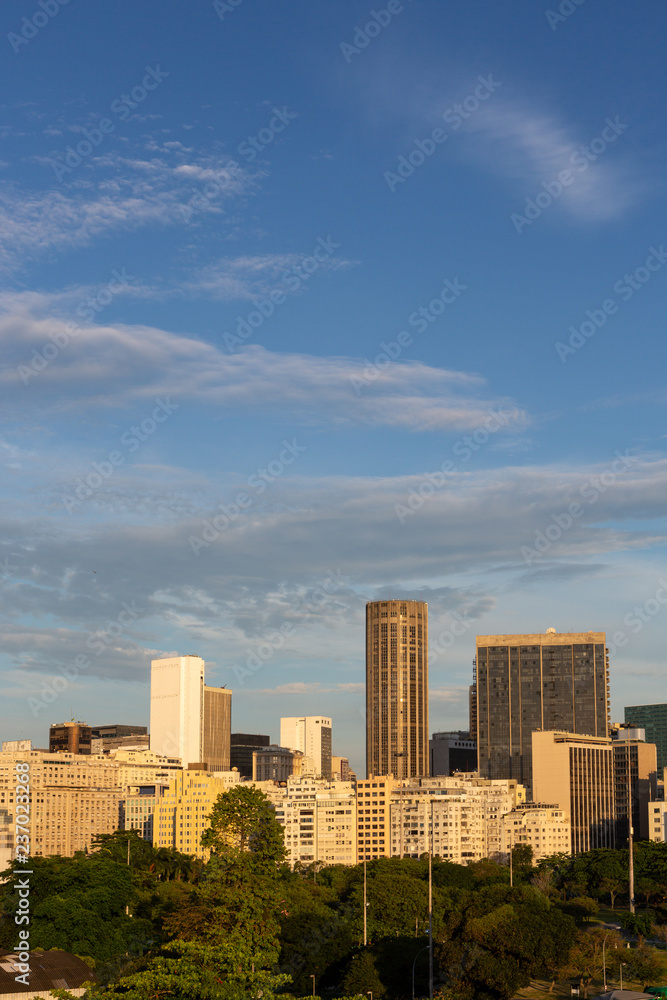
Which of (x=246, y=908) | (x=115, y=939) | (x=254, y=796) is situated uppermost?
(x=254, y=796)

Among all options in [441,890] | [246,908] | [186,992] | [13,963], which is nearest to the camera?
[186,992]

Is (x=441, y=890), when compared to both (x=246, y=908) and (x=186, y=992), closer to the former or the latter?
(x=246, y=908)

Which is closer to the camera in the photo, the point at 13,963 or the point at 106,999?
the point at 106,999

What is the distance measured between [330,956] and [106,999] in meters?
65.1

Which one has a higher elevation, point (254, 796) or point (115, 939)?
point (254, 796)

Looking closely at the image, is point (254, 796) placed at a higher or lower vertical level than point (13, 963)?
higher

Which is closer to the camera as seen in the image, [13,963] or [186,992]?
[186,992]

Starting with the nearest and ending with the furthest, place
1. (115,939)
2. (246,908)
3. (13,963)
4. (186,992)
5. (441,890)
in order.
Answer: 1. (186,992)
2. (246,908)
3. (13,963)
4. (115,939)
5. (441,890)

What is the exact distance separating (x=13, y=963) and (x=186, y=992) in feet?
180

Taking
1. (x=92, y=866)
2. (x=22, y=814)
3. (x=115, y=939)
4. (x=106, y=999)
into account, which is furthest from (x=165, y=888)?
(x=106, y=999)

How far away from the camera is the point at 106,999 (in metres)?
62.7

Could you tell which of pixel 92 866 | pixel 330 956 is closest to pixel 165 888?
pixel 92 866

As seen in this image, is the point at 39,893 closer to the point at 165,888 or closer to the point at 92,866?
the point at 92,866

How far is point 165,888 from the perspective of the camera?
17938 cm
